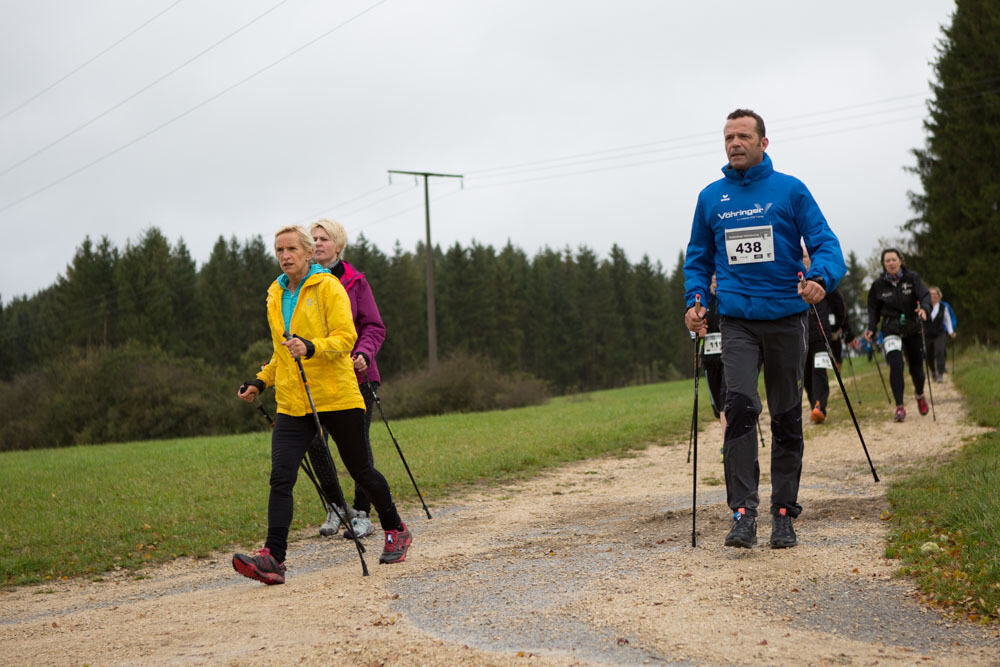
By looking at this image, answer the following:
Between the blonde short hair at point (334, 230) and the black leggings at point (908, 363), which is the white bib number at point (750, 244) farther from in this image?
the black leggings at point (908, 363)

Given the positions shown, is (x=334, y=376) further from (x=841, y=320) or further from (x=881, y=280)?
(x=881, y=280)

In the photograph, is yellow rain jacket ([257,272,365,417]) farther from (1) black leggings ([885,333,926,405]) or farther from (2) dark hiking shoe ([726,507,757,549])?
(1) black leggings ([885,333,926,405])

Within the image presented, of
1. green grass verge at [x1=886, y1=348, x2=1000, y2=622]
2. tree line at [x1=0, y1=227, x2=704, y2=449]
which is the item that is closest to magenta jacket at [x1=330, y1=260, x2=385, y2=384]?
green grass verge at [x1=886, y1=348, x2=1000, y2=622]

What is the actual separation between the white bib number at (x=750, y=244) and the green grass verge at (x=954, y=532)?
1.82 meters

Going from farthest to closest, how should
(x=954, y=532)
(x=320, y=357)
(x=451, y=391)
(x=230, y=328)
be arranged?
(x=230, y=328) → (x=451, y=391) → (x=320, y=357) → (x=954, y=532)

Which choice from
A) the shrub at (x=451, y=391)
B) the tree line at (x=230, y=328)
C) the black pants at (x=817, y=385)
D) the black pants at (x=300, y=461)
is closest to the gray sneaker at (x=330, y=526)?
the black pants at (x=300, y=461)

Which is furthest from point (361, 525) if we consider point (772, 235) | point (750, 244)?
point (772, 235)

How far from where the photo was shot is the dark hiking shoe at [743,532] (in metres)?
5.39

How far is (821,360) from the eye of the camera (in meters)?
11.6

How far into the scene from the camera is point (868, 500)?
22.3 feet

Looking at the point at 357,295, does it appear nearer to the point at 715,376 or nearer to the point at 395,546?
the point at 395,546

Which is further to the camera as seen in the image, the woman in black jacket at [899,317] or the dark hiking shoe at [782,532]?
the woman in black jacket at [899,317]

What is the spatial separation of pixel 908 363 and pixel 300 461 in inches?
365

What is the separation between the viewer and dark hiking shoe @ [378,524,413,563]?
5906 mm
